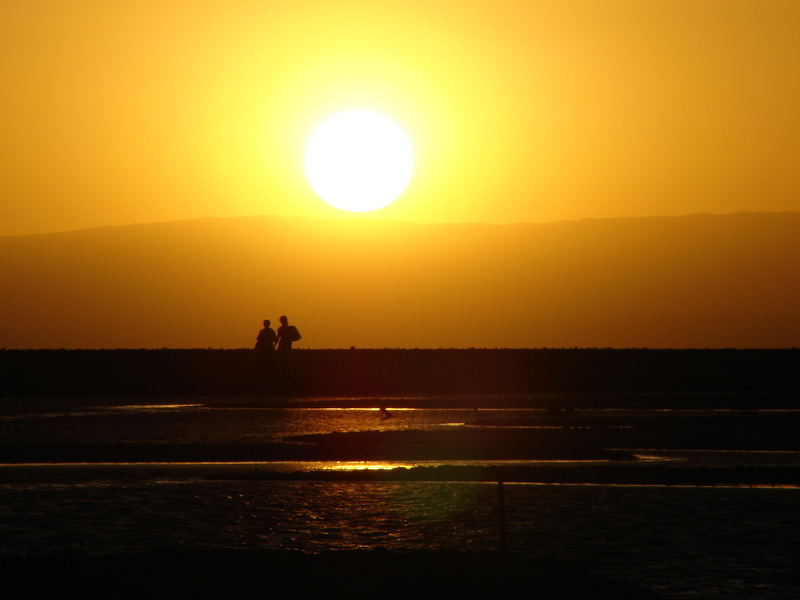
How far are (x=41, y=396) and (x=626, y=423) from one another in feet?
61.5

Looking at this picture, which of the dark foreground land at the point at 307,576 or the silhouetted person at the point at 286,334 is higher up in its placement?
the silhouetted person at the point at 286,334

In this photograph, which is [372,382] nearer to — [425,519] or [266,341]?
[266,341]

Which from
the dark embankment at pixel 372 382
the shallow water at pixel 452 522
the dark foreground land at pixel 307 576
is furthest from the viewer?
the dark embankment at pixel 372 382

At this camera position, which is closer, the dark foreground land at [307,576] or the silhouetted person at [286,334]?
the dark foreground land at [307,576]

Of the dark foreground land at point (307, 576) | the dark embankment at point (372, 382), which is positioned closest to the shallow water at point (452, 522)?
the dark foreground land at point (307, 576)

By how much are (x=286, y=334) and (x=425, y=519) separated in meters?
27.0

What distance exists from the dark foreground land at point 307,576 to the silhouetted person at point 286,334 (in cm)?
2874

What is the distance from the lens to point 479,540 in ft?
40.5

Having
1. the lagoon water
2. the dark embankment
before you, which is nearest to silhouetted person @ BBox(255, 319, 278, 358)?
the dark embankment

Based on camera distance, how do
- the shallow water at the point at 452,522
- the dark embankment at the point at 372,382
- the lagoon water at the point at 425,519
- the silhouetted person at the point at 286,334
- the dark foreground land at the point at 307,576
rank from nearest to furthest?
1. the dark foreground land at the point at 307,576
2. the shallow water at the point at 452,522
3. the lagoon water at the point at 425,519
4. the silhouetted person at the point at 286,334
5. the dark embankment at the point at 372,382

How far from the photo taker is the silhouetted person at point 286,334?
39906mm

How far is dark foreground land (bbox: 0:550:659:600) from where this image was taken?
9.64 metres

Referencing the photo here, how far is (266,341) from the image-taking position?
138 feet

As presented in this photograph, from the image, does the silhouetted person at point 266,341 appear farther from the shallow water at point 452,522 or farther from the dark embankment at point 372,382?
the shallow water at point 452,522
